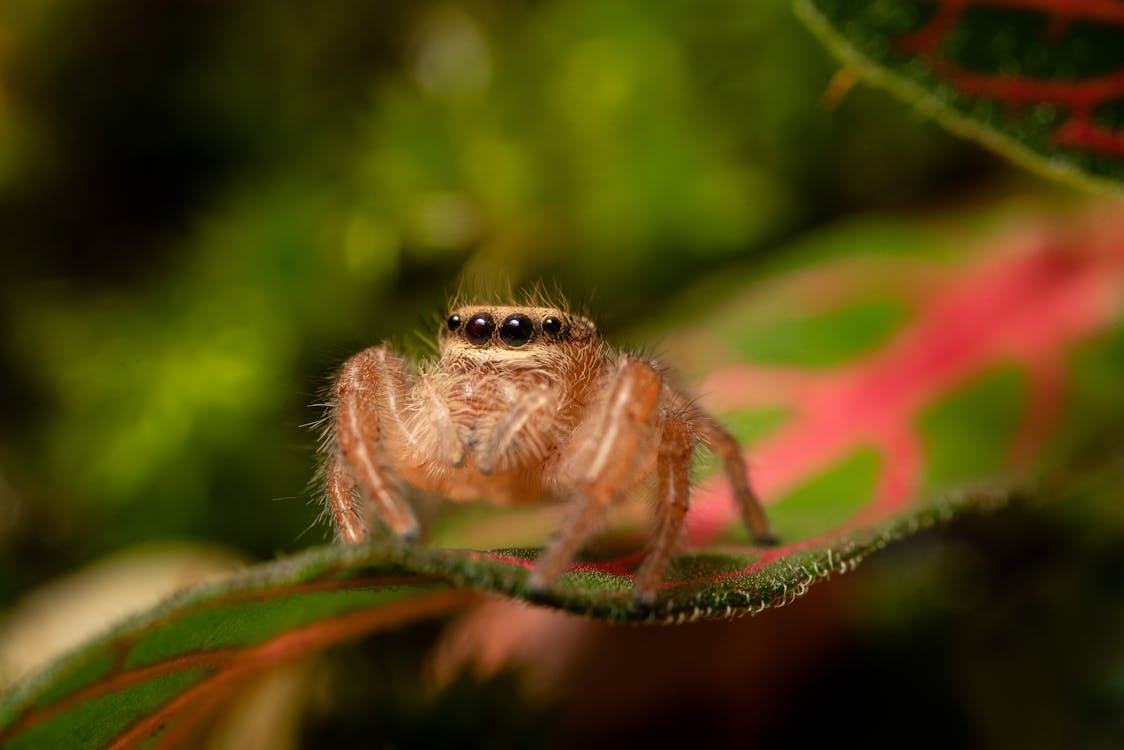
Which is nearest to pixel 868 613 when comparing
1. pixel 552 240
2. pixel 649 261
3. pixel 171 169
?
pixel 649 261

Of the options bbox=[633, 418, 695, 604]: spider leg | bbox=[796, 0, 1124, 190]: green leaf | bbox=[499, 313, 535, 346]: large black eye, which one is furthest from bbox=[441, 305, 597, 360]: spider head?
bbox=[796, 0, 1124, 190]: green leaf

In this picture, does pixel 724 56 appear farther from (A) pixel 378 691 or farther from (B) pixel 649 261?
(A) pixel 378 691

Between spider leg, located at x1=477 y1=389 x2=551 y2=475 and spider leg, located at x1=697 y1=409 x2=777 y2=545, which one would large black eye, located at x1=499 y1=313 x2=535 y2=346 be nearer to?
spider leg, located at x1=477 y1=389 x2=551 y2=475

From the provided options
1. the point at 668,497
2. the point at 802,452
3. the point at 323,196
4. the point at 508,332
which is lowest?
the point at 802,452

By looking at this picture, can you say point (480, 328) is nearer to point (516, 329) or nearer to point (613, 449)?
point (516, 329)

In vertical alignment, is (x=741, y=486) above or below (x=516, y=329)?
below

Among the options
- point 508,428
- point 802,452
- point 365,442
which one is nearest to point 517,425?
point 508,428

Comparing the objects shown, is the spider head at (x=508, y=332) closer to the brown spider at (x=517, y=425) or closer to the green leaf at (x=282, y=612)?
the brown spider at (x=517, y=425)

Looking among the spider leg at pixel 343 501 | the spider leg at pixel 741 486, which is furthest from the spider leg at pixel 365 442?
the spider leg at pixel 741 486
